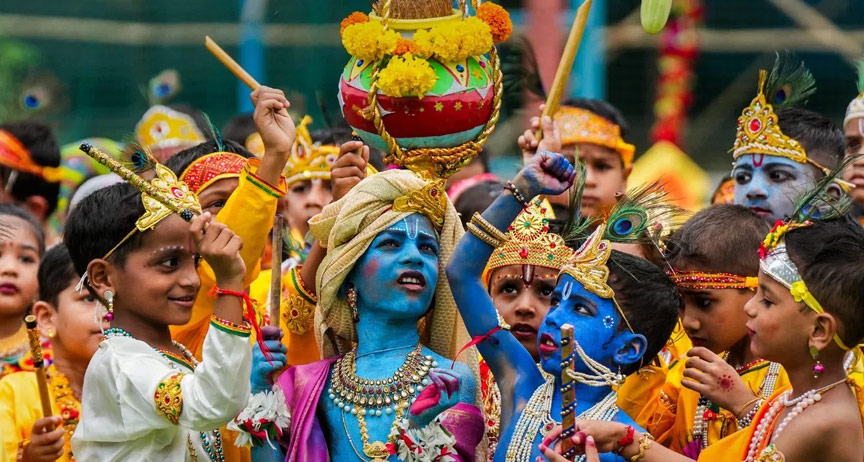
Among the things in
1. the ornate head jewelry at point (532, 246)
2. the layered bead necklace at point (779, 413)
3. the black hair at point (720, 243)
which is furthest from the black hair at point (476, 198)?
the layered bead necklace at point (779, 413)

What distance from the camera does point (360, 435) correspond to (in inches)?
203

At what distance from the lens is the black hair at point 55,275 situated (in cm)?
662

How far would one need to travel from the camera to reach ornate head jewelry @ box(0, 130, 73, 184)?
8.95 meters

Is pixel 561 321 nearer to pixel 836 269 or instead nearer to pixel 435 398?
pixel 435 398

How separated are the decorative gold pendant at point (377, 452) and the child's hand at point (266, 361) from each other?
0.42 m

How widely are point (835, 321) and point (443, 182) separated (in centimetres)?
144

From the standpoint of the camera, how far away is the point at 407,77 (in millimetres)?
5168

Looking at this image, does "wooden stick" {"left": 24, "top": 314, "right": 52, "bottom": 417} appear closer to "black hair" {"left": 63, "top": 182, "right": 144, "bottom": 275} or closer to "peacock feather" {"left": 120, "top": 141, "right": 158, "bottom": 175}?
"black hair" {"left": 63, "top": 182, "right": 144, "bottom": 275}

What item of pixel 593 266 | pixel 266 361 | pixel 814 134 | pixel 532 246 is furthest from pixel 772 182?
A: pixel 266 361

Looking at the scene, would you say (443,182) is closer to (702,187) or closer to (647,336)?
(647,336)

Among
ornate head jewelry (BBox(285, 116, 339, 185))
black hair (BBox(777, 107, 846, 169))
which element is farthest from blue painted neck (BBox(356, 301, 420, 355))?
ornate head jewelry (BBox(285, 116, 339, 185))

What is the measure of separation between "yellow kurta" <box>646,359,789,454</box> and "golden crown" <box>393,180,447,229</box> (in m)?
1.21

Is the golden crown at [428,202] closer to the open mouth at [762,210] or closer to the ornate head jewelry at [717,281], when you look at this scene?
the ornate head jewelry at [717,281]

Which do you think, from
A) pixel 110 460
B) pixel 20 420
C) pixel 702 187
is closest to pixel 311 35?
pixel 702 187
